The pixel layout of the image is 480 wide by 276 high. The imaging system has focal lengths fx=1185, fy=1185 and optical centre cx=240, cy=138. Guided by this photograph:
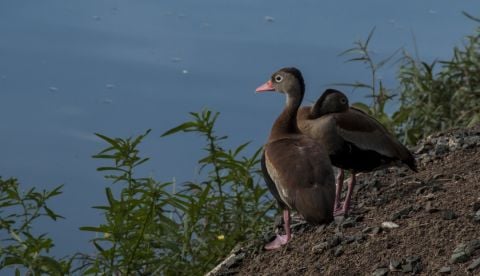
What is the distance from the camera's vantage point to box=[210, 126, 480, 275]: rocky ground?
4.71 m

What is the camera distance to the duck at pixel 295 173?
4.90 metres

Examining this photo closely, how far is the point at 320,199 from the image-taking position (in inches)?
193

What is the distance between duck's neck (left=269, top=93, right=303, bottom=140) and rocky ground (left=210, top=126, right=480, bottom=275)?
446 millimetres

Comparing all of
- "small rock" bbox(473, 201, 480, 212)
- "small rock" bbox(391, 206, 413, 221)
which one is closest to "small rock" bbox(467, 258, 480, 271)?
"small rock" bbox(473, 201, 480, 212)

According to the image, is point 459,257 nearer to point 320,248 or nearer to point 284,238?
point 320,248

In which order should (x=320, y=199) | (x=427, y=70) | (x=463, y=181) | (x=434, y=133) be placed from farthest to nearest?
(x=427, y=70)
(x=434, y=133)
(x=463, y=181)
(x=320, y=199)

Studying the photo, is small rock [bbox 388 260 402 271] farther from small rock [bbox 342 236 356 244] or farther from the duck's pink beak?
the duck's pink beak

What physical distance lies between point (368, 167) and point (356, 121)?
0.23 m

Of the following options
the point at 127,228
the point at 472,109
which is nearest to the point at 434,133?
the point at 472,109

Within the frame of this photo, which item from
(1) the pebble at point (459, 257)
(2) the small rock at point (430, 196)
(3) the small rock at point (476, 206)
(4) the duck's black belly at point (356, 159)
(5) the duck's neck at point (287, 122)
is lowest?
(1) the pebble at point (459, 257)

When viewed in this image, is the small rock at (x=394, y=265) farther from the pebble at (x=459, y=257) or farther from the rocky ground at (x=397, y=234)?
the pebble at (x=459, y=257)

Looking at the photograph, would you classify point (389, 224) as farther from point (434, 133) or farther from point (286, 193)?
point (434, 133)

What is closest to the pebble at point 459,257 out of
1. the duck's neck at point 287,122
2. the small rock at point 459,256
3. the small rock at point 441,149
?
the small rock at point 459,256

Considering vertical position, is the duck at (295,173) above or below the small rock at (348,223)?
above
